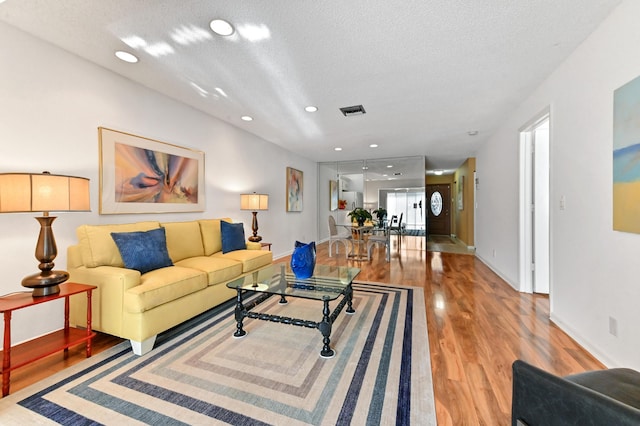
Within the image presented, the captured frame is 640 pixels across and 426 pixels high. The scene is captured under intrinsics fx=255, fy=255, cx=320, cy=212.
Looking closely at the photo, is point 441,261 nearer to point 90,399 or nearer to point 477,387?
point 477,387

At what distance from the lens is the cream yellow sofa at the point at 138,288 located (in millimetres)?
1880

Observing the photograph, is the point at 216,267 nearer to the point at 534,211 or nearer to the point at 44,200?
the point at 44,200

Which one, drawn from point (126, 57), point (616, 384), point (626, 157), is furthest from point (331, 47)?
point (616, 384)

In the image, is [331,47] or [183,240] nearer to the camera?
[331,47]

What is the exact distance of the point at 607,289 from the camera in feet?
5.85

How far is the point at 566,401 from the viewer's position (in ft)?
2.15

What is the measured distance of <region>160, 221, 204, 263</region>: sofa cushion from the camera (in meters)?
2.82

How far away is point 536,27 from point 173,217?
3.94 meters

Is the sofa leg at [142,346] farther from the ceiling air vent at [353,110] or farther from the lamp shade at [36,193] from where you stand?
the ceiling air vent at [353,110]

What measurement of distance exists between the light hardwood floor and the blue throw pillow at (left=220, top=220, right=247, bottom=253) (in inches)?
56.8

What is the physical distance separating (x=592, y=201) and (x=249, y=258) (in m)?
3.17

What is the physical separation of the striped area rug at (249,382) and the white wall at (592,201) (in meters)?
1.21

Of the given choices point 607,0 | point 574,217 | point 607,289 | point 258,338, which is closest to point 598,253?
point 607,289

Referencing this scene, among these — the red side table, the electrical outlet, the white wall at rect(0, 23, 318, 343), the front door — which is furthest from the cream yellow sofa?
the front door
